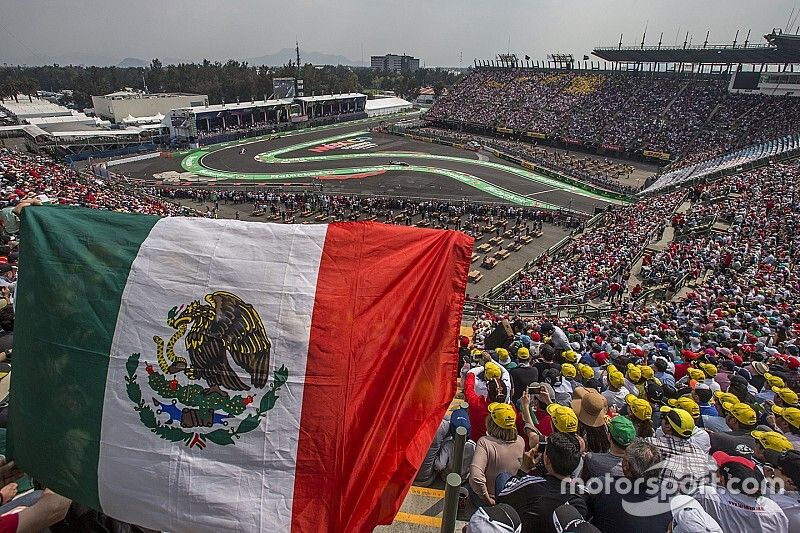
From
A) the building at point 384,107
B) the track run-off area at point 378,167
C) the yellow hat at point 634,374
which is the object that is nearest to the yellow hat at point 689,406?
the yellow hat at point 634,374

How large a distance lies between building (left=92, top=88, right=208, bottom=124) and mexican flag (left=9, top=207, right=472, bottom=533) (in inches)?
2960

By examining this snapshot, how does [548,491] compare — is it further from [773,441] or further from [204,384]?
[204,384]

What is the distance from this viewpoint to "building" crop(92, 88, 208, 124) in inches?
2707

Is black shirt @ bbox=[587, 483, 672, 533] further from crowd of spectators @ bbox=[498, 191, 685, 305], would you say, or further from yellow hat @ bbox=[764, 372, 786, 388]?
crowd of spectators @ bbox=[498, 191, 685, 305]

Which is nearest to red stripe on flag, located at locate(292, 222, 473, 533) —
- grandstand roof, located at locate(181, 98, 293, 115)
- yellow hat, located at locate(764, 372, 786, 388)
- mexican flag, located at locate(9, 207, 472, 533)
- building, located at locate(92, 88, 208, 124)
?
mexican flag, located at locate(9, 207, 472, 533)

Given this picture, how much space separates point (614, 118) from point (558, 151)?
884 cm


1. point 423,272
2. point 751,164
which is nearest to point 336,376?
point 423,272

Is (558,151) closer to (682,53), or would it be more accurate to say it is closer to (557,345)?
(682,53)

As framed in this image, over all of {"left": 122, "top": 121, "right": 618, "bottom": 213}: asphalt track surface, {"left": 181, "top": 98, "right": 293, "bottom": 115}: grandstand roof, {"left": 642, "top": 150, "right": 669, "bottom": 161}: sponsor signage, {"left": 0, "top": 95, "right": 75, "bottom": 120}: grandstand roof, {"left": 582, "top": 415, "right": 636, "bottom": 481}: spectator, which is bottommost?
{"left": 122, "top": 121, "right": 618, "bottom": 213}: asphalt track surface

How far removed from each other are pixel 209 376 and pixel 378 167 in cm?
4532

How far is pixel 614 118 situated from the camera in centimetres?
5522

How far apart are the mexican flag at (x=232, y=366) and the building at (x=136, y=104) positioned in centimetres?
7519

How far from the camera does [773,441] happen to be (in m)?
4.06

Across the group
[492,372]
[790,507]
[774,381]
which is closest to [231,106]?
[492,372]
